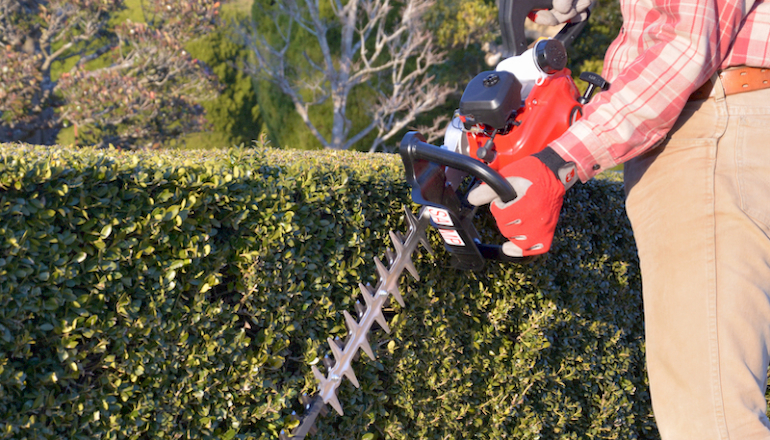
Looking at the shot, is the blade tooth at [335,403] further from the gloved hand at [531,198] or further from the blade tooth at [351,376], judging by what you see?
the gloved hand at [531,198]

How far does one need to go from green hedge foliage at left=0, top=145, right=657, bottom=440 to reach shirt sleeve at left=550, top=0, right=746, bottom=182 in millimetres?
844

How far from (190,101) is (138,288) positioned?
7.62 meters

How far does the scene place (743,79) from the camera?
1.61 metres

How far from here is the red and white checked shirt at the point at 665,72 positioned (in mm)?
1525

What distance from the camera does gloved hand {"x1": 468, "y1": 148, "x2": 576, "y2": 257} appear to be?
158 cm

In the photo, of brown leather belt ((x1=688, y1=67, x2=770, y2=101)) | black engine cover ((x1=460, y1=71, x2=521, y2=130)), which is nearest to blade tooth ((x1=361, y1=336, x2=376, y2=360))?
black engine cover ((x1=460, y1=71, x2=521, y2=130))

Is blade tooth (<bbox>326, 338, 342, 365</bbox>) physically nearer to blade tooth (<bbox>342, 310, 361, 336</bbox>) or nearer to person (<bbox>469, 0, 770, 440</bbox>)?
blade tooth (<bbox>342, 310, 361, 336</bbox>)

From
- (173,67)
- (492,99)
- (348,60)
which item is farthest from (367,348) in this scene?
(348,60)

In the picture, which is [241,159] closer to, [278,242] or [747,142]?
[278,242]

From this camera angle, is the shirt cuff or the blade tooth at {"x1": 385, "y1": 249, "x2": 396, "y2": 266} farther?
the blade tooth at {"x1": 385, "y1": 249, "x2": 396, "y2": 266}

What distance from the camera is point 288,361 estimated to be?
2066 mm

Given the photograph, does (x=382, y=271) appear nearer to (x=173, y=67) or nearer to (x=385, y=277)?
(x=385, y=277)

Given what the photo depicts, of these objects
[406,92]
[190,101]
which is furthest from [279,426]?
[406,92]

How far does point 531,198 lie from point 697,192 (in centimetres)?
47
